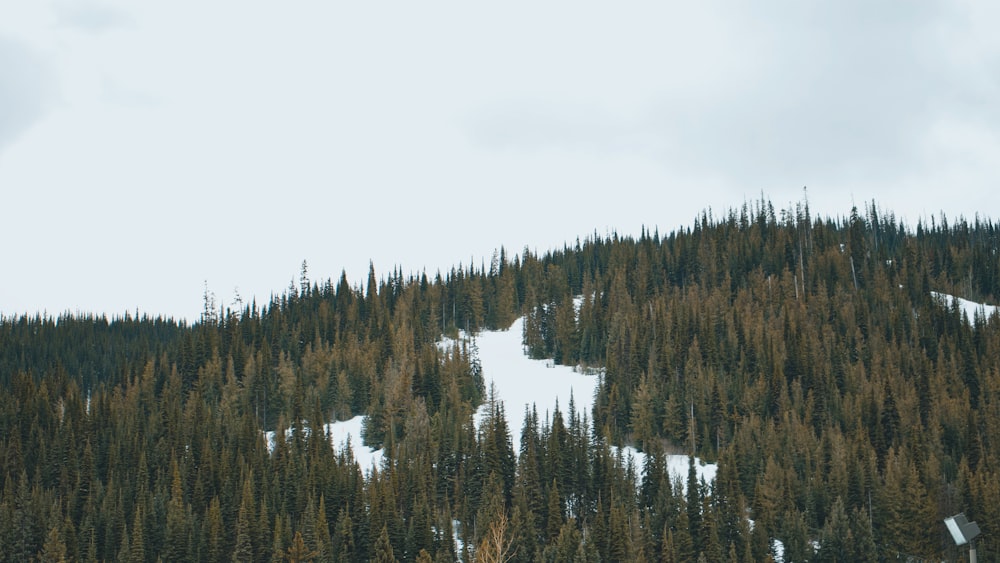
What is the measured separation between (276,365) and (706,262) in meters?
92.3

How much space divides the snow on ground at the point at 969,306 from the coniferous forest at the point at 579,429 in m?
1.87

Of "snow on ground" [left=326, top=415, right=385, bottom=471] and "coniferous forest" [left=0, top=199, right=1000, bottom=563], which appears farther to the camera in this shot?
"snow on ground" [left=326, top=415, right=385, bottom=471]

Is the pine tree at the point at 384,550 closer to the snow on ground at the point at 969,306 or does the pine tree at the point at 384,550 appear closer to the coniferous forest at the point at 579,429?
the coniferous forest at the point at 579,429

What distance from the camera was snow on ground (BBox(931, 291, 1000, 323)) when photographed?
15479 centimetres

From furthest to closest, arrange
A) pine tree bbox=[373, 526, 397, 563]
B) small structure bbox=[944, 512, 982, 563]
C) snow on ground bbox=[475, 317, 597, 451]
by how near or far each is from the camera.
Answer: snow on ground bbox=[475, 317, 597, 451]
pine tree bbox=[373, 526, 397, 563]
small structure bbox=[944, 512, 982, 563]

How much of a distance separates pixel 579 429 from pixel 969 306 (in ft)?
320

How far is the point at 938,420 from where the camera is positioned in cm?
11100

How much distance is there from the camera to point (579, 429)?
375 feet

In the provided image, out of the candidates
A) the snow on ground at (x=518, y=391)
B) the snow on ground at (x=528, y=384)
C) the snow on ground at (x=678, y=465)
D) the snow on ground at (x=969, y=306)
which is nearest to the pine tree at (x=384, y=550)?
the snow on ground at (x=518, y=391)

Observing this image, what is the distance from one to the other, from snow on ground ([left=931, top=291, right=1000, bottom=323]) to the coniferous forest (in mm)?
1868

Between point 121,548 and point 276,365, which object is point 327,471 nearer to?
point 121,548

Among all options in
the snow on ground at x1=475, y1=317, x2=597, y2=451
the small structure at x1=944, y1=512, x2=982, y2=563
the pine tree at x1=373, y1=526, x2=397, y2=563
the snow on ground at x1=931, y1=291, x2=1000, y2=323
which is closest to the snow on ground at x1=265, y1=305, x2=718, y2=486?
the snow on ground at x1=475, y1=317, x2=597, y2=451

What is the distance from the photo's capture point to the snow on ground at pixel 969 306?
155 meters

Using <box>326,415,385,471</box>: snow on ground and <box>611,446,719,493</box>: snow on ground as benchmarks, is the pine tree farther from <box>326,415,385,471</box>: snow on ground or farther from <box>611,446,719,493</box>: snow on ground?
<box>611,446,719,493</box>: snow on ground
